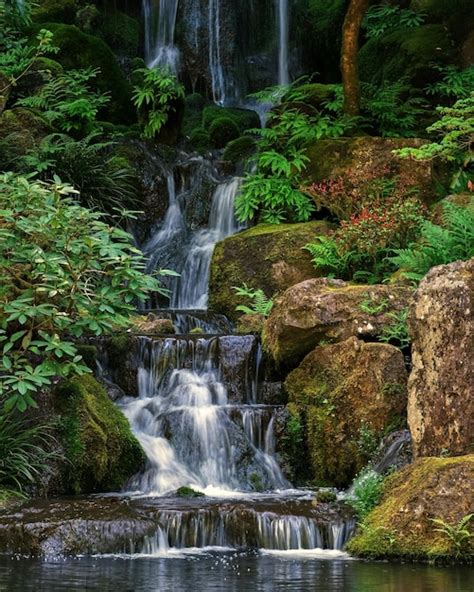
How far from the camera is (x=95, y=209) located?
1738 centimetres

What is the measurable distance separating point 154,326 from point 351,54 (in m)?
6.63

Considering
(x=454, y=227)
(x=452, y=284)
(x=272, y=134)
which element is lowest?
(x=452, y=284)

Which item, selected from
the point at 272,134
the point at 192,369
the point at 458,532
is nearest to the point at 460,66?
the point at 272,134

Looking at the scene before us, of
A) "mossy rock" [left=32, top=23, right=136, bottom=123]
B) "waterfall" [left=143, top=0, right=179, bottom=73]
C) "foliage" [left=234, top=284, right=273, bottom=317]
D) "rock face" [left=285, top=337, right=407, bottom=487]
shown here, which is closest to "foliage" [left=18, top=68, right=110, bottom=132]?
"mossy rock" [left=32, top=23, right=136, bottom=123]

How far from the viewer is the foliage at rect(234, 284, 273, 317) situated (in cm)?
1454

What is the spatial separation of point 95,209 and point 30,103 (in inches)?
157

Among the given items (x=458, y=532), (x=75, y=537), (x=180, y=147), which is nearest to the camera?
(x=458, y=532)

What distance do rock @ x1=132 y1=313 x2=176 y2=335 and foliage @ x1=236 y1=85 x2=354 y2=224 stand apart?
10.9ft

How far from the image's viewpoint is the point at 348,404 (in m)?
11.7

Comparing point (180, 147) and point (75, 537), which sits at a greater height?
point (180, 147)

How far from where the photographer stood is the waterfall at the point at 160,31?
24.8 m

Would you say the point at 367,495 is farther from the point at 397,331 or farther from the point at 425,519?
the point at 397,331

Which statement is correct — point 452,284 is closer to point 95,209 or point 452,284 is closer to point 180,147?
point 95,209

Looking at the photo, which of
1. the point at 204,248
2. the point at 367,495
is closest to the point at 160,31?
the point at 204,248
